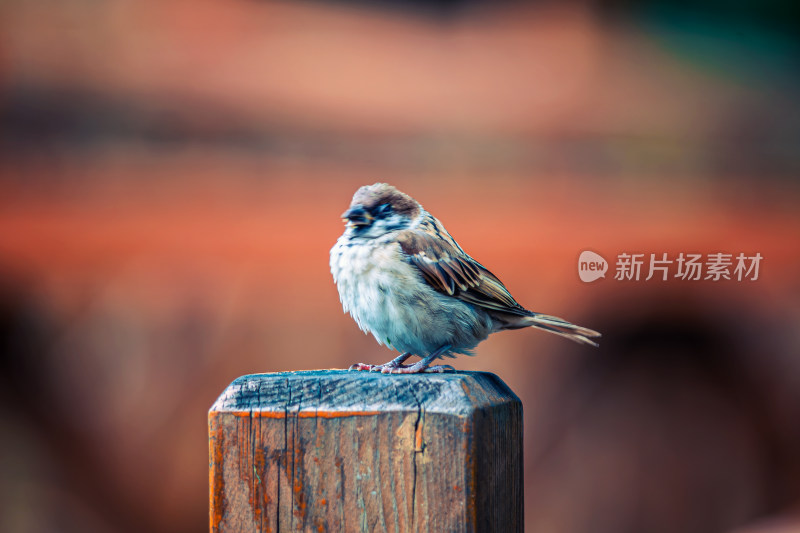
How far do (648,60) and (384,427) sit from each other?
548 centimetres

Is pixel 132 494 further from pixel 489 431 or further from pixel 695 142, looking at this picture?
pixel 695 142

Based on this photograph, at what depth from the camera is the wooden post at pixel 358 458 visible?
1.34 metres

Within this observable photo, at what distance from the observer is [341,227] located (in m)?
5.55

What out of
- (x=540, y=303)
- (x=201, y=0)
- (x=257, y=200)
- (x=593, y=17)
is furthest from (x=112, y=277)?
(x=593, y=17)

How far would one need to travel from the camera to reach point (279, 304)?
531cm

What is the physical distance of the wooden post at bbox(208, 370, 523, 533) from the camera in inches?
52.6

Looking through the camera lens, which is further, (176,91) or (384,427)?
(176,91)

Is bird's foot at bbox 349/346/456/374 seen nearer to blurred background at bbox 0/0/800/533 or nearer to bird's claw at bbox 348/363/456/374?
bird's claw at bbox 348/363/456/374

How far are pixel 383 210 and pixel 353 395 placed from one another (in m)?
1.15

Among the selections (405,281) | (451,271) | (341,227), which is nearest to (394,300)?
(405,281)

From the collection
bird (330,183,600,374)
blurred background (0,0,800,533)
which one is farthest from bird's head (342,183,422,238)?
blurred background (0,0,800,533)

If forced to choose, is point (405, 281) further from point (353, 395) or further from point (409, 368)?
point (353, 395)

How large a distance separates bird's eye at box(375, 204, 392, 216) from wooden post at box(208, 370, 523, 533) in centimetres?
109

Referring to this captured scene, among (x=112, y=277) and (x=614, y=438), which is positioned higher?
(x=112, y=277)
